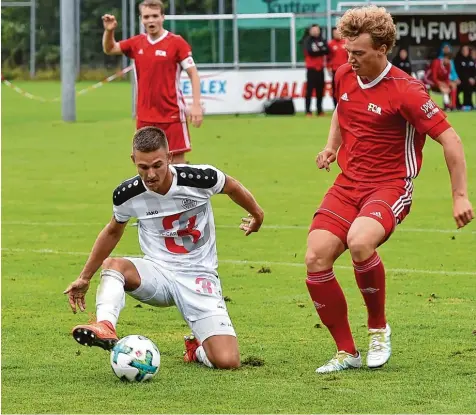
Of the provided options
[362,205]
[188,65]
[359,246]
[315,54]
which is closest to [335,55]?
[315,54]

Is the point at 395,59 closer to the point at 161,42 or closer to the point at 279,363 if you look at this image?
the point at 161,42

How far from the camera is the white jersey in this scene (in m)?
7.25

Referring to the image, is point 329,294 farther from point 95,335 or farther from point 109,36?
point 109,36

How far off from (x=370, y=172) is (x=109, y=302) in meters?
1.62

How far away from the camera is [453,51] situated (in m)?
30.1

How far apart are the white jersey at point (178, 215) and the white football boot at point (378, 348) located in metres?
1.09

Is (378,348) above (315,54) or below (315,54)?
below

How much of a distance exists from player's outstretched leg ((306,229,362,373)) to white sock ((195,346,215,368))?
66 cm

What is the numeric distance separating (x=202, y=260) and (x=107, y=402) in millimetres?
1528

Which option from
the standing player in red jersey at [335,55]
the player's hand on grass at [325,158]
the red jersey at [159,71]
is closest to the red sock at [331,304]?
the player's hand on grass at [325,158]

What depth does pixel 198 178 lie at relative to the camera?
731 centimetres

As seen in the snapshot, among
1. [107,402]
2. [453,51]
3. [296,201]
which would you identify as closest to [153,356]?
[107,402]

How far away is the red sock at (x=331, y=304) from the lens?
6965 millimetres

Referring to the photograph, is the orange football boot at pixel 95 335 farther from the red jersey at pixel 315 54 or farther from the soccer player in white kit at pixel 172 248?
A: the red jersey at pixel 315 54
